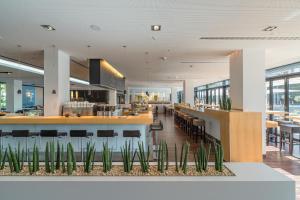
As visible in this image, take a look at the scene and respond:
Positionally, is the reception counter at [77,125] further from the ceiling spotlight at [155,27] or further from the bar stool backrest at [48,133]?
the ceiling spotlight at [155,27]

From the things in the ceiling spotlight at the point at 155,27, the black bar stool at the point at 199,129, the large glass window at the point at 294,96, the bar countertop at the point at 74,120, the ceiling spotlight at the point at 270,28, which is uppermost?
the ceiling spotlight at the point at 155,27

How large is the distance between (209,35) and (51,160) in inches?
158

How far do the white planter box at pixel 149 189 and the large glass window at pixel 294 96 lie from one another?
6.93 meters

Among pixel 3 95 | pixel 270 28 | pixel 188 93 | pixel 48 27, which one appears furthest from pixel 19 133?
pixel 188 93

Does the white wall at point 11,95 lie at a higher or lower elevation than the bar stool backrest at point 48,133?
higher

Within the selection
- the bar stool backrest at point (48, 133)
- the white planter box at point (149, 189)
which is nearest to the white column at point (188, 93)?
the bar stool backrest at point (48, 133)

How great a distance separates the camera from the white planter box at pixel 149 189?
192 centimetres

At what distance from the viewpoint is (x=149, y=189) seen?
6.34ft

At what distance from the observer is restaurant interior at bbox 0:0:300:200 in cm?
203

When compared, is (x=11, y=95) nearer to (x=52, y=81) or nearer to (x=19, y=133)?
(x=52, y=81)

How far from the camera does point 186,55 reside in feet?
22.2

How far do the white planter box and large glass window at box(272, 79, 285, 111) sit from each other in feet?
24.8
